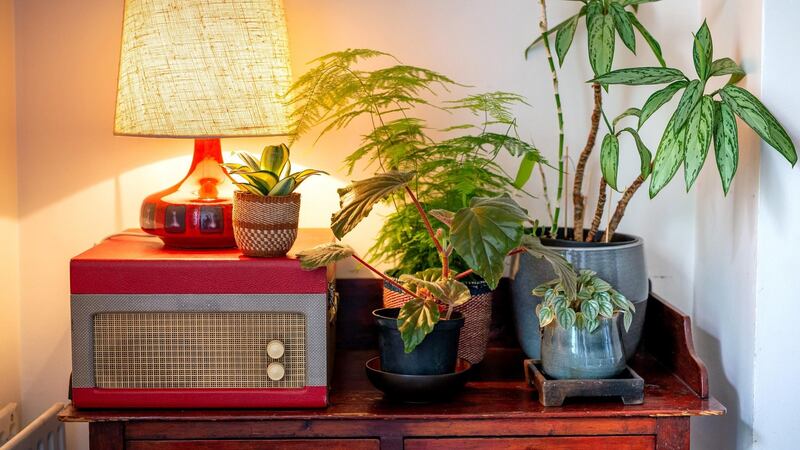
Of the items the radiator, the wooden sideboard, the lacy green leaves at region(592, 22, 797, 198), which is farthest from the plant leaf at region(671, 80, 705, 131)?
the radiator

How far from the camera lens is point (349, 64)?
175cm

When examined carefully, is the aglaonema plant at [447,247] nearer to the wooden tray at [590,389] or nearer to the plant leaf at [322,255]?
the plant leaf at [322,255]

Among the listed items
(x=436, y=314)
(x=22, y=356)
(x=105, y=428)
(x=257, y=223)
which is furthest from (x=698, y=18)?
(x=22, y=356)

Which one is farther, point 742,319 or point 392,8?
point 392,8

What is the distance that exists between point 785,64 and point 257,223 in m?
0.90

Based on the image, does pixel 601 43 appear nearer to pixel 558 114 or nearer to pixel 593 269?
pixel 558 114

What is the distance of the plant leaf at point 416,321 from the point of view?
134 cm

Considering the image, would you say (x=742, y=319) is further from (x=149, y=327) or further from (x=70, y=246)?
(x=70, y=246)

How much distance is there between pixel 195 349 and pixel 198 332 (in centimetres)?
3

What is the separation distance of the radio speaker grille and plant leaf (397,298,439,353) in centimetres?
16

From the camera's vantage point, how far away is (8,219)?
1755 millimetres

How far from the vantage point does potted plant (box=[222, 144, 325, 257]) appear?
1398mm

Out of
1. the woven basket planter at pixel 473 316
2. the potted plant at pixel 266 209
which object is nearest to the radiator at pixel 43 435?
the potted plant at pixel 266 209

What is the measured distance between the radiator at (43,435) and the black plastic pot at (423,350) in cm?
67
